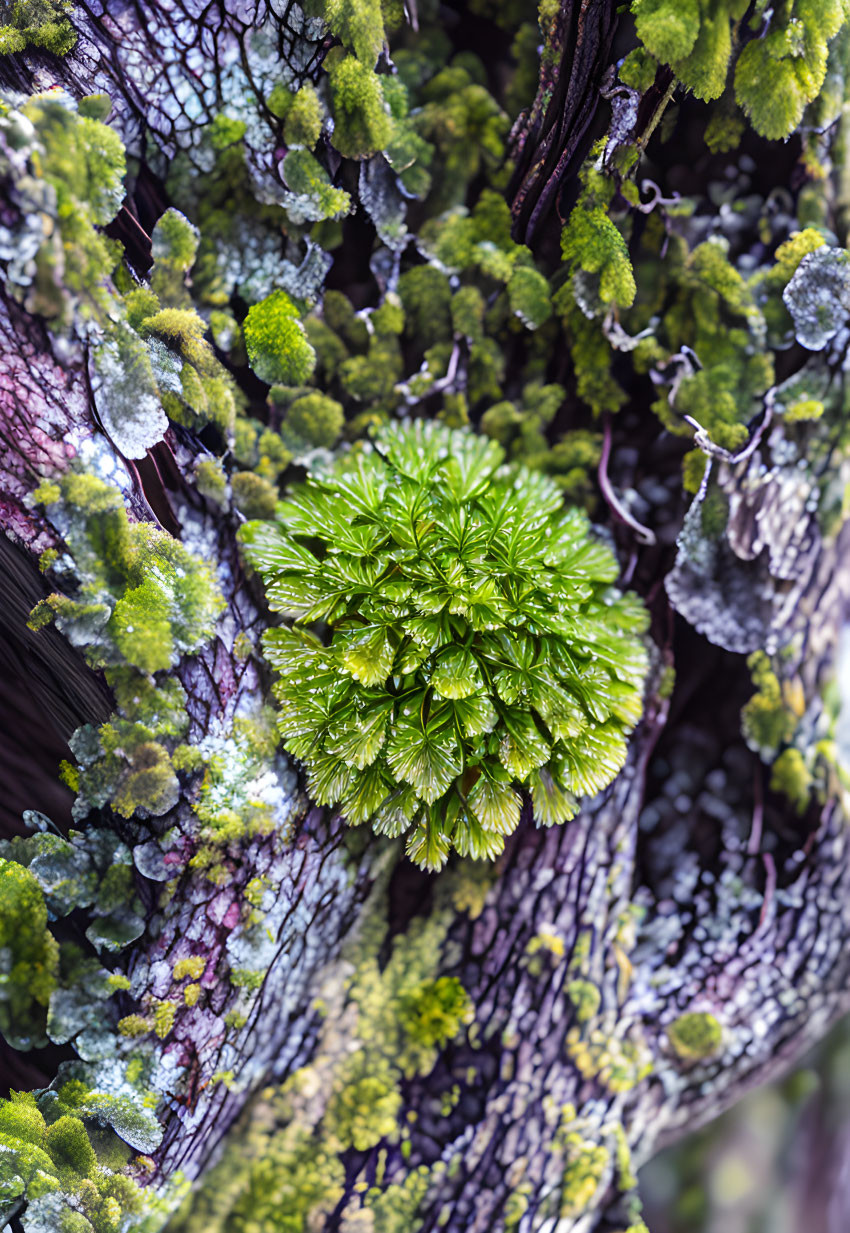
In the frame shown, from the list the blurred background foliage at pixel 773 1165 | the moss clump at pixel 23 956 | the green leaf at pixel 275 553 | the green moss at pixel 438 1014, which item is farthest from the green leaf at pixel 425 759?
the blurred background foliage at pixel 773 1165

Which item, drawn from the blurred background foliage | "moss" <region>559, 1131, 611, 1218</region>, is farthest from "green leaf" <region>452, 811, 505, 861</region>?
the blurred background foliage

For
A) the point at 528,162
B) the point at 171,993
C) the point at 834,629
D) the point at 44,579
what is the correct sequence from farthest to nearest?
1. the point at 834,629
2. the point at 528,162
3. the point at 171,993
4. the point at 44,579

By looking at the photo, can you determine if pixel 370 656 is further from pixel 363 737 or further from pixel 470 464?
pixel 470 464

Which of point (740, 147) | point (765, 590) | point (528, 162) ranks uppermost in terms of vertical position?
point (740, 147)

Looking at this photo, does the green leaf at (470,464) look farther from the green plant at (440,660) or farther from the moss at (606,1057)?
the moss at (606,1057)

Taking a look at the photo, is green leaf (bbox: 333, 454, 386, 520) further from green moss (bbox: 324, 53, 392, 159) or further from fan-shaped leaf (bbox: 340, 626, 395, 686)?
green moss (bbox: 324, 53, 392, 159)

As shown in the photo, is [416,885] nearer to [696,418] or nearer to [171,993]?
[171,993]

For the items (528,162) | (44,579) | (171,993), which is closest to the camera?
(44,579)

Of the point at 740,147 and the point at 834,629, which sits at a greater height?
the point at 740,147

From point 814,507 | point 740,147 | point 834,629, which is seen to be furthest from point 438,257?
point 834,629
